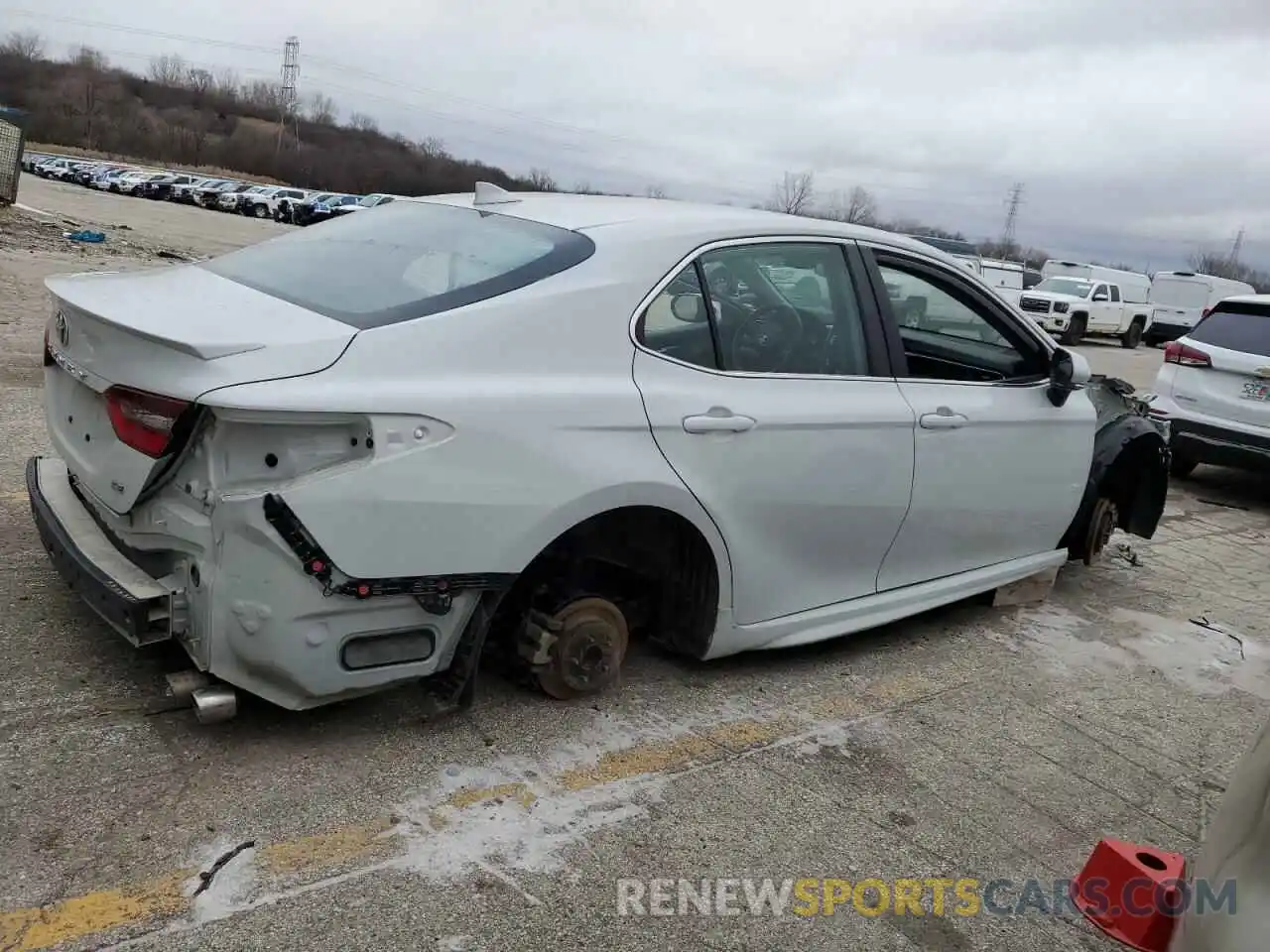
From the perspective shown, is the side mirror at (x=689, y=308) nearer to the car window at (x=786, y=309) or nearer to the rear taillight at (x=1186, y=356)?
the car window at (x=786, y=309)

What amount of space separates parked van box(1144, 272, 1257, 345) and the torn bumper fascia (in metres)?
27.7

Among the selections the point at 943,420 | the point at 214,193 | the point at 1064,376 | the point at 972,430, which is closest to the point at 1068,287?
the point at 1064,376

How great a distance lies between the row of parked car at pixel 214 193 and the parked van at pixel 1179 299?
3099 cm

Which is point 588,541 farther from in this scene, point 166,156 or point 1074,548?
point 166,156

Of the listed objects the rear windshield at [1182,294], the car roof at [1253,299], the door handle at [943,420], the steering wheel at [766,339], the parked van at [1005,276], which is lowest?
the door handle at [943,420]

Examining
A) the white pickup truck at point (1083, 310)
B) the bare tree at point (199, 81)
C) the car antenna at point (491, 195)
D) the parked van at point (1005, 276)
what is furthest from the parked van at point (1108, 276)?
the bare tree at point (199, 81)

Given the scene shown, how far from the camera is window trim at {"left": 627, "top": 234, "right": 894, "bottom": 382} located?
3232 mm

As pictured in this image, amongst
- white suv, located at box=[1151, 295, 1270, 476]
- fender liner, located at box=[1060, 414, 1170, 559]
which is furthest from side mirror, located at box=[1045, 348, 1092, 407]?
white suv, located at box=[1151, 295, 1270, 476]

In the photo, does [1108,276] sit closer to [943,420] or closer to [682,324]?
[943,420]

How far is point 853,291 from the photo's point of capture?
3855 millimetres

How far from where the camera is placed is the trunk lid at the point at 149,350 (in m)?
2.61

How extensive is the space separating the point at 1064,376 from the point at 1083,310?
24100 millimetres

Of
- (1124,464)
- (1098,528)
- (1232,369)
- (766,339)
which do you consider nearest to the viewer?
(766,339)

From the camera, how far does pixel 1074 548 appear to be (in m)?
5.36
